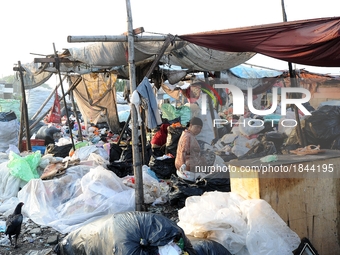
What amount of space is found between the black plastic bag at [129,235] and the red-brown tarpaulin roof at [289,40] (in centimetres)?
244

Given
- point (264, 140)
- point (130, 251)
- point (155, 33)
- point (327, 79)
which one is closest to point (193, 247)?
point (130, 251)

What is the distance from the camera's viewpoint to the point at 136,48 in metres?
5.52

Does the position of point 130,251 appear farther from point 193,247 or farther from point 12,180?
point 12,180

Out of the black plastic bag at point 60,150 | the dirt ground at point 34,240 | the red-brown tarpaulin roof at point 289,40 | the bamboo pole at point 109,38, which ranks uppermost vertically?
the bamboo pole at point 109,38

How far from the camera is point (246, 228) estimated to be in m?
3.59

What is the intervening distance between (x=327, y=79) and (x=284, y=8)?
522 cm

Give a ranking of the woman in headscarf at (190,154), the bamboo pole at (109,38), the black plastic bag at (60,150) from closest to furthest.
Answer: the bamboo pole at (109,38) → the woman in headscarf at (190,154) → the black plastic bag at (60,150)

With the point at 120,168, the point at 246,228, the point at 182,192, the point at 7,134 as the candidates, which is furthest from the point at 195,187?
the point at 7,134

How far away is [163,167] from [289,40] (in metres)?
4.03

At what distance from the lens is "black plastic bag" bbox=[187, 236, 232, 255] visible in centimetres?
331

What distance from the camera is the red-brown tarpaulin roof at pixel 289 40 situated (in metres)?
4.00

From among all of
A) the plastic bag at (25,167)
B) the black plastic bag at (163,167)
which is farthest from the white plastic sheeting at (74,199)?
the black plastic bag at (163,167)

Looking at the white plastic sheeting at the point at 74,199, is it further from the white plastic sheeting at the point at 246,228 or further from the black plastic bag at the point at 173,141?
the black plastic bag at the point at 173,141

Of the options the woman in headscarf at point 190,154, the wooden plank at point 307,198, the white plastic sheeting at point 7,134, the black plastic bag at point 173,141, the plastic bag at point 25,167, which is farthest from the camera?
the white plastic sheeting at point 7,134
